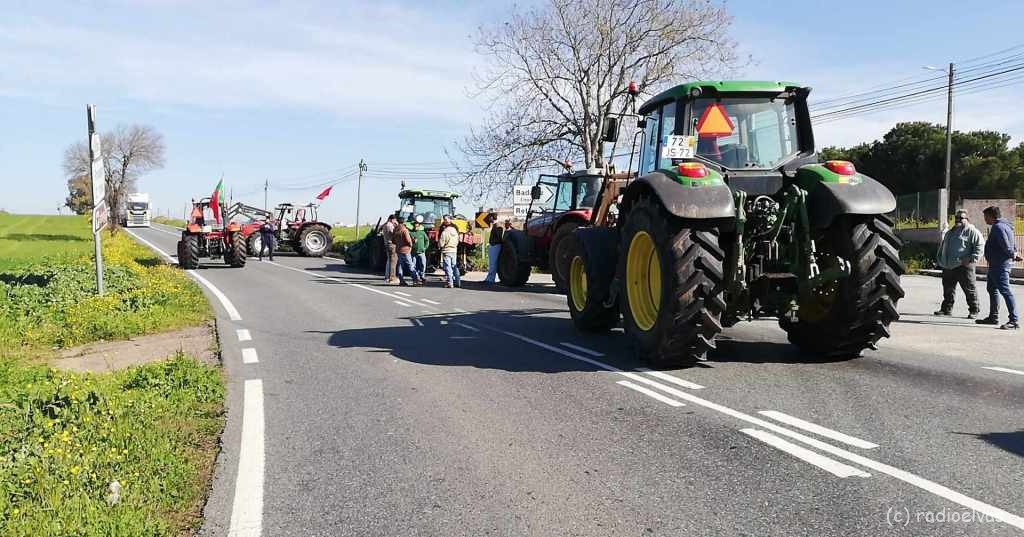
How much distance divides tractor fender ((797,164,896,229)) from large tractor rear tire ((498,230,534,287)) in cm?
1067

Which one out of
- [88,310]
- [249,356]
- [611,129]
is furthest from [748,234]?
[88,310]

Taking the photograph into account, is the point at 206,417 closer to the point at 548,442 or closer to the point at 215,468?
the point at 215,468

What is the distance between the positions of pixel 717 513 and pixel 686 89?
5.17 m

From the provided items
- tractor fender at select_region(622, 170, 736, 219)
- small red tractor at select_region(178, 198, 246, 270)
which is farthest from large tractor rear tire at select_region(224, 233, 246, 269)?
tractor fender at select_region(622, 170, 736, 219)

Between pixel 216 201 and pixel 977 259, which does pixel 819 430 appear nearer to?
pixel 977 259

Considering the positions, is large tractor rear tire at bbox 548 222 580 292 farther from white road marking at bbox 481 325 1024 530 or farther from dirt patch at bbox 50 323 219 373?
dirt patch at bbox 50 323 219 373

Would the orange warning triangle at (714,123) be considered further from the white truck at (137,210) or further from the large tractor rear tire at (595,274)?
the white truck at (137,210)

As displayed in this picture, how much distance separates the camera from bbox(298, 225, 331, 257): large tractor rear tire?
102 ft

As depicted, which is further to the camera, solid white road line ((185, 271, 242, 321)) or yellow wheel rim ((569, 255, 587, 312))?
solid white road line ((185, 271, 242, 321))

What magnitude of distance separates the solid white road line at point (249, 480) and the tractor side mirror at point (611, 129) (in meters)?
4.56

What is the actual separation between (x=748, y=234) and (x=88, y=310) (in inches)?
374

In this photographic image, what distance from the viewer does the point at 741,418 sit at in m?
5.37

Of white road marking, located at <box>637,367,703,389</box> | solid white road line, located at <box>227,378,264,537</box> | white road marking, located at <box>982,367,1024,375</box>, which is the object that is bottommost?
solid white road line, located at <box>227,378,264,537</box>

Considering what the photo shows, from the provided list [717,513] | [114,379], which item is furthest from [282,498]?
[114,379]
